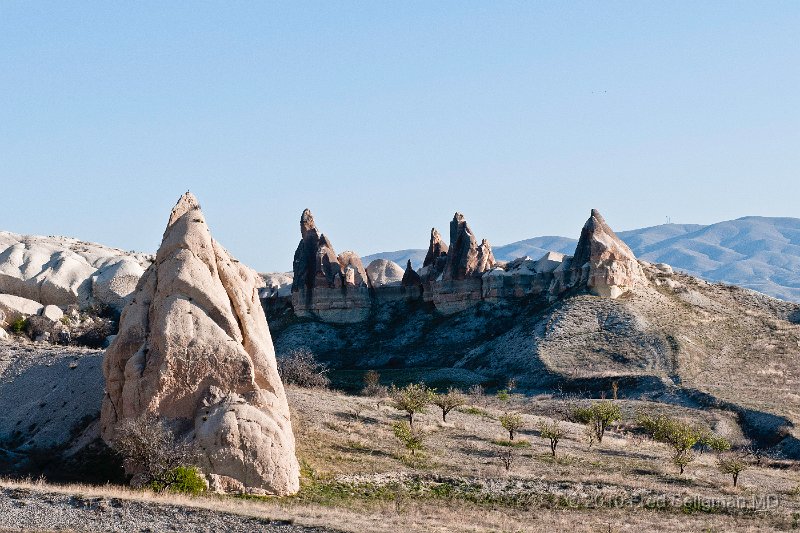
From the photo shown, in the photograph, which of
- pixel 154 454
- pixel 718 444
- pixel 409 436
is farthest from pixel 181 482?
pixel 718 444

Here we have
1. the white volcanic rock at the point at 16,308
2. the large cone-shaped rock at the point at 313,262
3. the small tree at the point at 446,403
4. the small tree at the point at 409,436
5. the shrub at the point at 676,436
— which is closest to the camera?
the small tree at the point at 409,436

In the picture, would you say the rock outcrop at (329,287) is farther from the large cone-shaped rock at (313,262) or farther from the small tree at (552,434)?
the small tree at (552,434)

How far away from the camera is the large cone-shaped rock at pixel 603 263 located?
282 feet

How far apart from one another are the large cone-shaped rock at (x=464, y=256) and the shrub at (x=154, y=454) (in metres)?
63.7

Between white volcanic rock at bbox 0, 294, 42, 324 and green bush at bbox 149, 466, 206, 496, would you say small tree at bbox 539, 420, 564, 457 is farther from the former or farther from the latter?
white volcanic rock at bbox 0, 294, 42, 324

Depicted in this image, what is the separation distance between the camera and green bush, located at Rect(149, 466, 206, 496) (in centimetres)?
3119

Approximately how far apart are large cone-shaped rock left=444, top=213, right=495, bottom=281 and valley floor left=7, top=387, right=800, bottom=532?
43019mm

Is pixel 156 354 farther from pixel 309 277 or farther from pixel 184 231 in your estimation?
pixel 309 277

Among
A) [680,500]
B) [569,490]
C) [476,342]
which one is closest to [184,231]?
[569,490]

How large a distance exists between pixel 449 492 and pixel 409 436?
23.8 ft

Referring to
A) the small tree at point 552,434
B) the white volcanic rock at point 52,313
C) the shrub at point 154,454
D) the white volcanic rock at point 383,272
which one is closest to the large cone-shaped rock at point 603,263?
the small tree at point 552,434

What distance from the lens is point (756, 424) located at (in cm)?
6209

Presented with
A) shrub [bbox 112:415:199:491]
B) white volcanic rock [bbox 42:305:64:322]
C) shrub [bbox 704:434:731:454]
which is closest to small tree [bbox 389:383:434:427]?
shrub [bbox 704:434:731:454]

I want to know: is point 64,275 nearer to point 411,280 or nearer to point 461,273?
point 461,273
